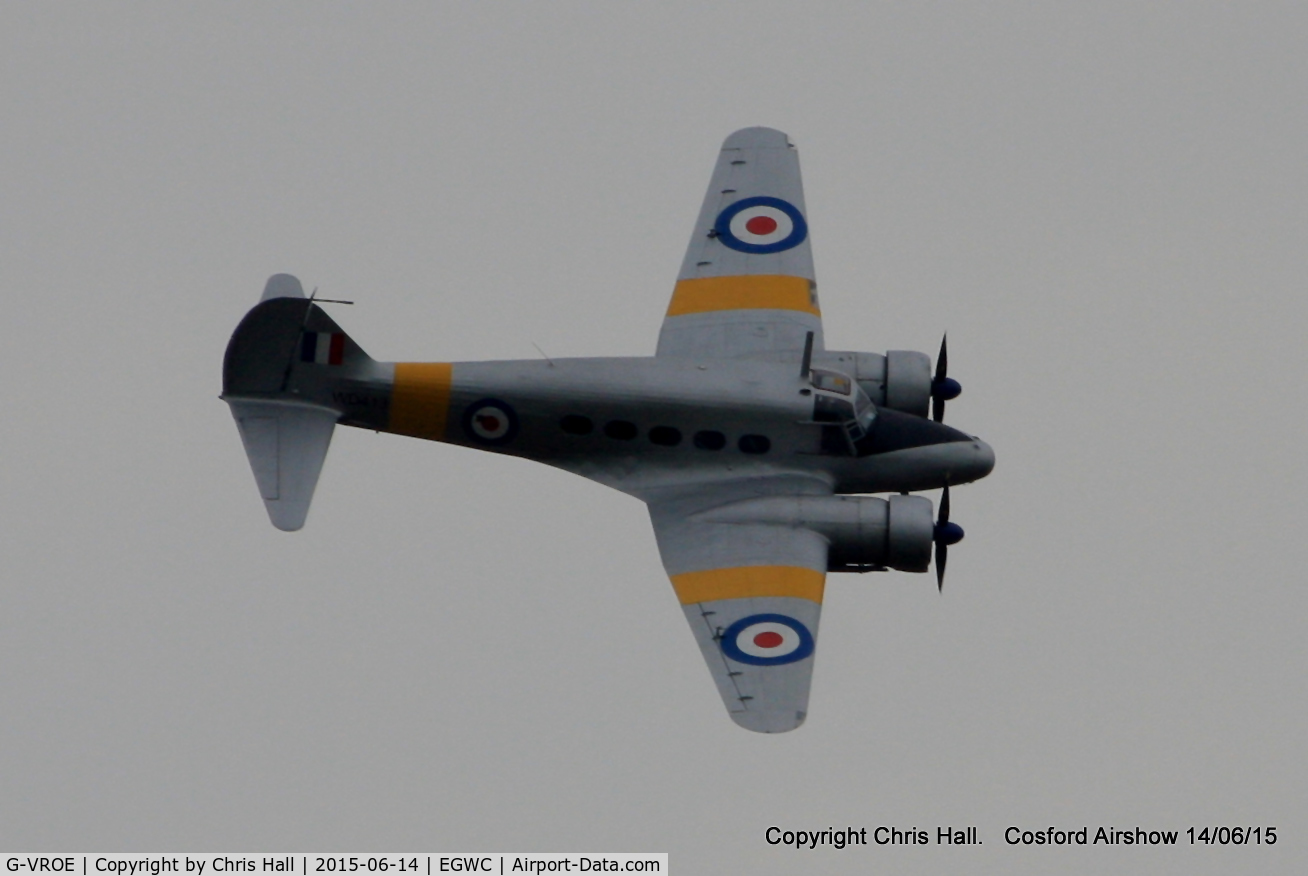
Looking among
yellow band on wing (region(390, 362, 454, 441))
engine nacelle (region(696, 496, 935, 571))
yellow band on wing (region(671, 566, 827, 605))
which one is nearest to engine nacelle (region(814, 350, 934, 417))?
engine nacelle (region(696, 496, 935, 571))

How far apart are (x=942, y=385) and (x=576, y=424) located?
6261 mm

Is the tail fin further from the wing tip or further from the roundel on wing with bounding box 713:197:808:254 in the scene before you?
the wing tip

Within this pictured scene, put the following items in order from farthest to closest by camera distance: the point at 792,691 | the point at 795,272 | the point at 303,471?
1. the point at 795,272
2. the point at 303,471
3. the point at 792,691

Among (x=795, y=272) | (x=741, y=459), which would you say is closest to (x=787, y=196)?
(x=795, y=272)

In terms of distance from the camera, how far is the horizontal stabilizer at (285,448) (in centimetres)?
3700

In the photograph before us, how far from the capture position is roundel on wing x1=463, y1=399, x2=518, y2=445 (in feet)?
126

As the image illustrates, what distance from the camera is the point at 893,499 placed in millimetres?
37688

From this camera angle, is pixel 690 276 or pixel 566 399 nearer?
pixel 566 399

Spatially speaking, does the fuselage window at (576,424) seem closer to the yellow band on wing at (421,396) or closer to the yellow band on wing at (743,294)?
the yellow band on wing at (421,396)

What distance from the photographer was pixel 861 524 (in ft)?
122

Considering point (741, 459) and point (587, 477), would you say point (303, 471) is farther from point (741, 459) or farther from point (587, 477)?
point (741, 459)

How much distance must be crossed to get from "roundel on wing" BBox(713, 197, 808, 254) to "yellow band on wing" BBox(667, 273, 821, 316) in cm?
70

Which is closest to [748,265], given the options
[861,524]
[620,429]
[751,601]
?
[620,429]

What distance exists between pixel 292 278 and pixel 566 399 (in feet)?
16.7
